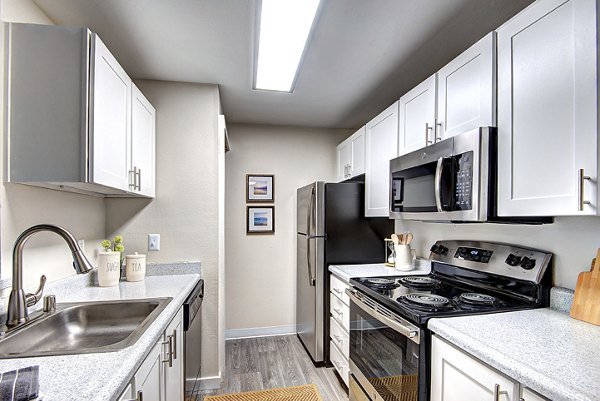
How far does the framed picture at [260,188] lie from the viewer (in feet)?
11.1

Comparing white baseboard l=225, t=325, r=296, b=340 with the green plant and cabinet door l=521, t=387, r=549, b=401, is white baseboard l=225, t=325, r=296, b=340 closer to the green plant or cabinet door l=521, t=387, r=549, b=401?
the green plant

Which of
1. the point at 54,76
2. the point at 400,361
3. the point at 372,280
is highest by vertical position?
the point at 54,76

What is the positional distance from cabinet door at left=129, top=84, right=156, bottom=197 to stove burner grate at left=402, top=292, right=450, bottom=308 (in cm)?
164

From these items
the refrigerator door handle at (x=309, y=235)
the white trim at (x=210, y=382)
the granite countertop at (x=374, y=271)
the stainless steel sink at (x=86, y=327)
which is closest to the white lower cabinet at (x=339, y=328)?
the granite countertop at (x=374, y=271)

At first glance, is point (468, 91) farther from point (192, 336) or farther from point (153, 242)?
point (153, 242)

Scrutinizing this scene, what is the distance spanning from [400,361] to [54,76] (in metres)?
1.97

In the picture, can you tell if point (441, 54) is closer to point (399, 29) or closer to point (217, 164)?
point (399, 29)

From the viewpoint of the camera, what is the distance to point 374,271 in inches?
91.7

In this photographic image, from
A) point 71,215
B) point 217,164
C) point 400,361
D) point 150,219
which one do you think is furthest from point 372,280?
point 71,215

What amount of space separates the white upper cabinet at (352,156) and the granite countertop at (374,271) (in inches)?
32.8

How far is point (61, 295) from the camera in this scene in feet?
5.24

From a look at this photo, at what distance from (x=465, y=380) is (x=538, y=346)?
0.26 meters

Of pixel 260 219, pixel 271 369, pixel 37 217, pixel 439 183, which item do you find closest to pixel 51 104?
pixel 37 217

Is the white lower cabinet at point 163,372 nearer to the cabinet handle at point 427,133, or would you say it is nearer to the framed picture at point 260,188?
the cabinet handle at point 427,133
